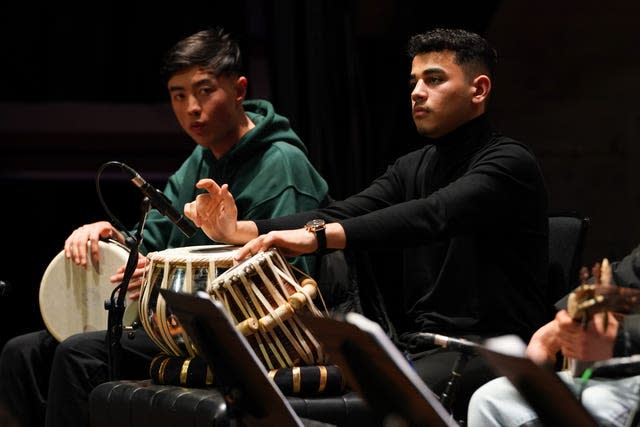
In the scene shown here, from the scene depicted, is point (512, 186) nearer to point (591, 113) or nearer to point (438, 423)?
point (438, 423)

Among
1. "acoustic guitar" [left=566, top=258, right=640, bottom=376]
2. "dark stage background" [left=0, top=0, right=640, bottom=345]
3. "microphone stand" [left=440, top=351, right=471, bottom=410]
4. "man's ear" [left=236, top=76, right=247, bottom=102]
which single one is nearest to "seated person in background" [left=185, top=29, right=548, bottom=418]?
"microphone stand" [left=440, top=351, right=471, bottom=410]

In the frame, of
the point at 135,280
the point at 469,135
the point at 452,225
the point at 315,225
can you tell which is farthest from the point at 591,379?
the point at 135,280

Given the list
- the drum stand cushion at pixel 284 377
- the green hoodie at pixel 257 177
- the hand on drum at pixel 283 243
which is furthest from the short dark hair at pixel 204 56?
the drum stand cushion at pixel 284 377

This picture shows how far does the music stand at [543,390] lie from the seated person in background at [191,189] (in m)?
1.87

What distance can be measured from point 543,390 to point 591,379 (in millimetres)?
702

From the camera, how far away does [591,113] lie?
552 centimetres

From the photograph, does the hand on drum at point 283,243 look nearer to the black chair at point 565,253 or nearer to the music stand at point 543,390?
the black chair at point 565,253

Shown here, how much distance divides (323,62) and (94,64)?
170 cm

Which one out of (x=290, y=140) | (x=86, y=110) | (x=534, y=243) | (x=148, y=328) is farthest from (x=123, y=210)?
(x=534, y=243)

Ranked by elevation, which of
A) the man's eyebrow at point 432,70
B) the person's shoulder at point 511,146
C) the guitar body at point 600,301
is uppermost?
the man's eyebrow at point 432,70

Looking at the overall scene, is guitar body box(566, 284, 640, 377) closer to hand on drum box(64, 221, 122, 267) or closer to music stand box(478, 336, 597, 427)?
music stand box(478, 336, 597, 427)

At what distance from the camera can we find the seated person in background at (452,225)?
10.8 feet

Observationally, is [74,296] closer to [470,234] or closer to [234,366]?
[470,234]

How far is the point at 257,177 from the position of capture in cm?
405
